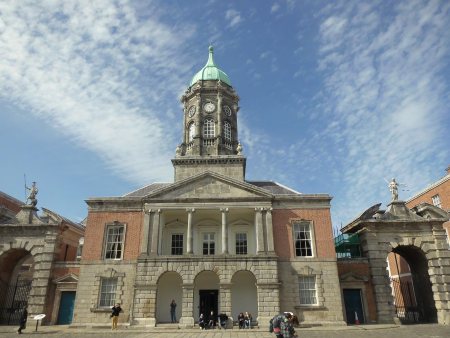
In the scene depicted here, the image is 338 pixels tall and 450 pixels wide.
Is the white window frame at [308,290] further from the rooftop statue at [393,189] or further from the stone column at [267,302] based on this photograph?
the rooftop statue at [393,189]

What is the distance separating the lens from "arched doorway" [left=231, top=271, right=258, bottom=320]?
88.8ft

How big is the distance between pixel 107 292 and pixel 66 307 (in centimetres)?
359

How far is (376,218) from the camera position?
2789 centimetres

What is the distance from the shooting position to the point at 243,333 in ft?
69.2

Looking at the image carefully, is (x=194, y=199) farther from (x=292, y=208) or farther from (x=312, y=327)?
(x=312, y=327)

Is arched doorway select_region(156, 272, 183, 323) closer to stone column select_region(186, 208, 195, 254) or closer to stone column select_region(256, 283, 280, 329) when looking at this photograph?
stone column select_region(186, 208, 195, 254)

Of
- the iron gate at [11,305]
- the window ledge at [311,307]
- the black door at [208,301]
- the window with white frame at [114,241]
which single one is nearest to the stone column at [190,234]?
the black door at [208,301]

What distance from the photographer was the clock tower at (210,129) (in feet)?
104

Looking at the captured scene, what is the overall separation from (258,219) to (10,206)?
2667 centimetres

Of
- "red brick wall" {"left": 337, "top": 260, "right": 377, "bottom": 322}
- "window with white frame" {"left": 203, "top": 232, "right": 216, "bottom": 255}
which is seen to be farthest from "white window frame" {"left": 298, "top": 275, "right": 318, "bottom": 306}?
"window with white frame" {"left": 203, "top": 232, "right": 216, "bottom": 255}

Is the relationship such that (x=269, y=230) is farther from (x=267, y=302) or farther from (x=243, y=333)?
(x=243, y=333)

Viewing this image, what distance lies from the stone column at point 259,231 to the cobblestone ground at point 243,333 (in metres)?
6.10

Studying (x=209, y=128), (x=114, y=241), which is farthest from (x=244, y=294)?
(x=209, y=128)

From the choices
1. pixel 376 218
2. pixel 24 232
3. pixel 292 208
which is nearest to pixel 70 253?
pixel 24 232
